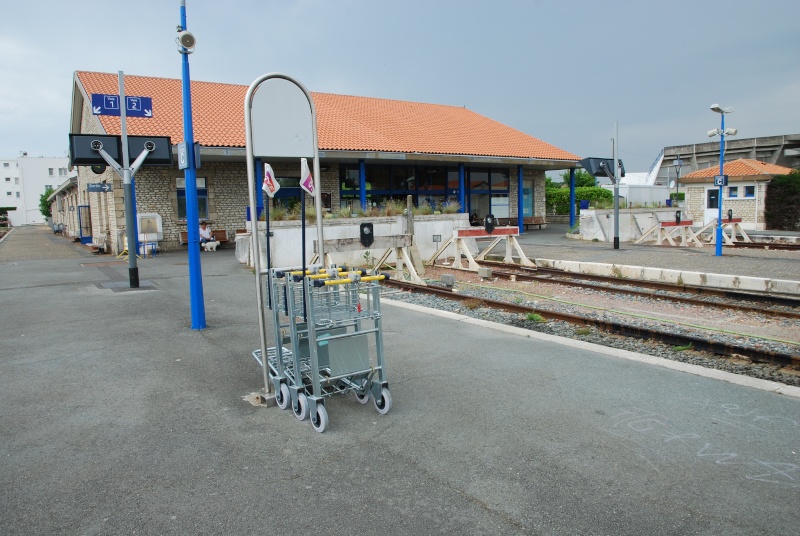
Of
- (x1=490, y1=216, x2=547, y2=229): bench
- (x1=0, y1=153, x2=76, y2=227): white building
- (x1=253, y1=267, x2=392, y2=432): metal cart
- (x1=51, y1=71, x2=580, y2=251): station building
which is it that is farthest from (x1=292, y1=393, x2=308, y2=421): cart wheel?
(x1=0, y1=153, x2=76, y2=227): white building

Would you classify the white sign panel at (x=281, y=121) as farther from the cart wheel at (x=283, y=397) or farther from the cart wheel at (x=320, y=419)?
the cart wheel at (x=320, y=419)

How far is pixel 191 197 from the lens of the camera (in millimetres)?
7434

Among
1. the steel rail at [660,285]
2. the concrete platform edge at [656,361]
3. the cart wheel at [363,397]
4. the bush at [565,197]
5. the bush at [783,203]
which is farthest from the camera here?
the bush at [565,197]

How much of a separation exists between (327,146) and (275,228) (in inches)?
354

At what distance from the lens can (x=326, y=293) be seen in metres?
4.84

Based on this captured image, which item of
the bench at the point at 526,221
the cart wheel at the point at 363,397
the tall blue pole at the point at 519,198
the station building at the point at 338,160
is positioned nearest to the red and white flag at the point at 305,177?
the cart wheel at the point at 363,397

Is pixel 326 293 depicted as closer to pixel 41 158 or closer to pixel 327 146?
pixel 327 146

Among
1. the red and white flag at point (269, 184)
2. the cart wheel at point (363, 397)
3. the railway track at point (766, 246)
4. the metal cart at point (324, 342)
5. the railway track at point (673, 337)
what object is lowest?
the railway track at point (673, 337)

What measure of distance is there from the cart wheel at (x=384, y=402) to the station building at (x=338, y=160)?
16192mm

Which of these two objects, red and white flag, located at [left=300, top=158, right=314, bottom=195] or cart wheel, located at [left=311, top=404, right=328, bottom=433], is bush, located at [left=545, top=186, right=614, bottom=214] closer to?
red and white flag, located at [left=300, top=158, right=314, bottom=195]

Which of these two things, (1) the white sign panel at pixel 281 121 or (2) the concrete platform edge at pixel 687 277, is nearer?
(1) the white sign panel at pixel 281 121

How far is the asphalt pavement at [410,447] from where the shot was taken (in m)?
3.32

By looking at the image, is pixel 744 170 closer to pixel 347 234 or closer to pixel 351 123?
pixel 351 123

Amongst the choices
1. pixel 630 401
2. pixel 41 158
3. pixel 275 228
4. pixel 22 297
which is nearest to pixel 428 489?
pixel 630 401
